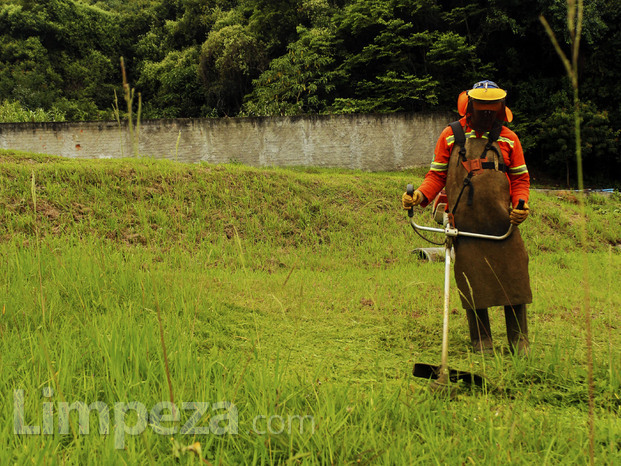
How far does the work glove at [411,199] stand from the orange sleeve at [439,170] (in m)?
0.10

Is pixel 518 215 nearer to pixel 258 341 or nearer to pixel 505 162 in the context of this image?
pixel 505 162

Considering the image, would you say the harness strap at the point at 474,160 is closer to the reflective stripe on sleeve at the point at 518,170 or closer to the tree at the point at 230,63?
the reflective stripe on sleeve at the point at 518,170

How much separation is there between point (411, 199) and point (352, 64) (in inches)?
700

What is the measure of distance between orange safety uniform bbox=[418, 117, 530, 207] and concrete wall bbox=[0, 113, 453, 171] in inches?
477

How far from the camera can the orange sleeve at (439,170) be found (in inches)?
143

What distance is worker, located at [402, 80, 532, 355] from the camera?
341 centimetres

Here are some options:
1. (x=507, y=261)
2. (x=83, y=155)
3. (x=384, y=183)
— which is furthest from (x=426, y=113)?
(x=507, y=261)

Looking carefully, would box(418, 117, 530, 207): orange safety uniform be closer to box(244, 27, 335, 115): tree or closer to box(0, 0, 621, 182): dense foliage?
box(0, 0, 621, 182): dense foliage

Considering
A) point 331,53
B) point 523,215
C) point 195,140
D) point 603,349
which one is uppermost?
point 331,53

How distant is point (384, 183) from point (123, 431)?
33.4 feet

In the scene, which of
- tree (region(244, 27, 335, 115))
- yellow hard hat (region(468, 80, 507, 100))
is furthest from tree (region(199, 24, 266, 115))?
yellow hard hat (region(468, 80, 507, 100))

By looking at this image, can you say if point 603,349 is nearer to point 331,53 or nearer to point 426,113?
point 426,113

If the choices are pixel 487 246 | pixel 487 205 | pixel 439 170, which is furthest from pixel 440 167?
pixel 487 246

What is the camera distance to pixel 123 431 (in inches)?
66.7
